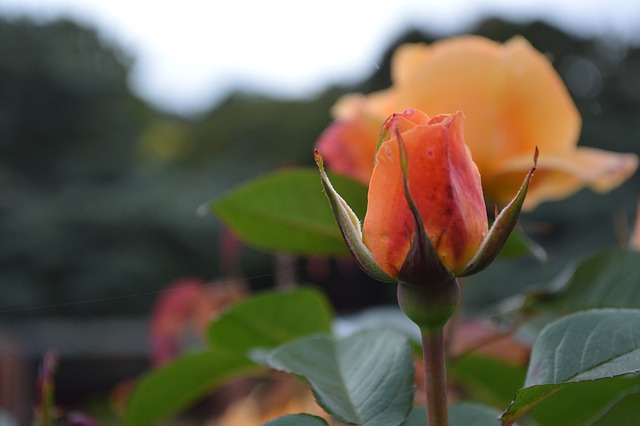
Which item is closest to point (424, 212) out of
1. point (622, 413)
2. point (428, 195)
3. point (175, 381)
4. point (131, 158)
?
point (428, 195)

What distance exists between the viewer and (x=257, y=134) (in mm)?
7227

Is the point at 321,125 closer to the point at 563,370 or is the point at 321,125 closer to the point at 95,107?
the point at 95,107

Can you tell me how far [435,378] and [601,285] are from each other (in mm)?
170

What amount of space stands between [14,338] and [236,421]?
8.59ft

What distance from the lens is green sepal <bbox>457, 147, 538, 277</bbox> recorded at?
0.15 meters

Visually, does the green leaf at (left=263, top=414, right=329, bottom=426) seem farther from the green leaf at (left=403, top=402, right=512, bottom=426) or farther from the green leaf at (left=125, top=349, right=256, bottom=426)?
the green leaf at (left=125, top=349, right=256, bottom=426)

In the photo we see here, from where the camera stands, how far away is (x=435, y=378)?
0.50 ft

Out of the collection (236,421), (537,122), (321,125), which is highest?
(321,125)

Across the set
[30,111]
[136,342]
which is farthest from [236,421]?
[30,111]

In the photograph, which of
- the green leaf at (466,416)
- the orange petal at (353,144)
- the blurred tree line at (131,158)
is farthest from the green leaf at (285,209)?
the blurred tree line at (131,158)

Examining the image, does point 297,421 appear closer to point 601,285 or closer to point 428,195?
point 428,195

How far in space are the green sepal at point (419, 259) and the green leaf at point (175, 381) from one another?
193mm

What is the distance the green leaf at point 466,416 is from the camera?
0.19 metres

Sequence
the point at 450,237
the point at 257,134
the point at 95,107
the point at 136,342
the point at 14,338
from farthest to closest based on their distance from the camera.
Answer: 1. the point at 95,107
2. the point at 257,134
3. the point at 136,342
4. the point at 14,338
5. the point at 450,237
